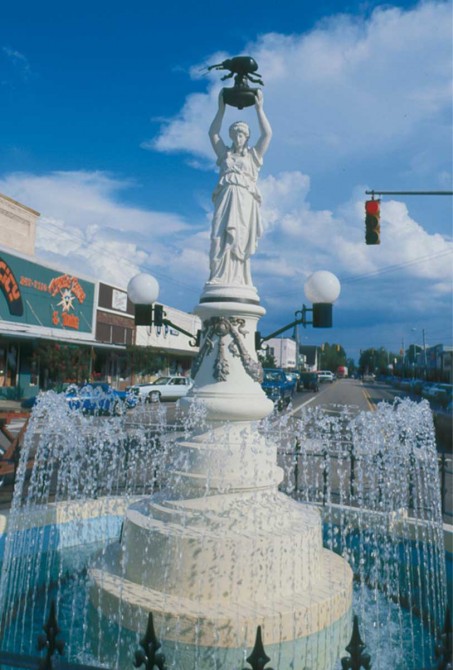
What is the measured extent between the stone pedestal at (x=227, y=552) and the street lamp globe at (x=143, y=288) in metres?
1.22

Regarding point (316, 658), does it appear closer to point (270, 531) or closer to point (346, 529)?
point (270, 531)

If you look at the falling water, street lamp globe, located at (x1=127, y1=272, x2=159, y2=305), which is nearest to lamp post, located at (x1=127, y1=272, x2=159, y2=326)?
street lamp globe, located at (x1=127, y1=272, x2=159, y2=305)

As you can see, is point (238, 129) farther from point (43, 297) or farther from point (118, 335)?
point (118, 335)

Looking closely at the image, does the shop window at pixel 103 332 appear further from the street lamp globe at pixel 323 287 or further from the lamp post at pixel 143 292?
the street lamp globe at pixel 323 287

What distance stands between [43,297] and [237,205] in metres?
26.1

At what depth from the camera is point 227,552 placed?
172 inches

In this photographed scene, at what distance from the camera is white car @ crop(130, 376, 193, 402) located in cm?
2897

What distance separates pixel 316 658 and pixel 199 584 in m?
1.09

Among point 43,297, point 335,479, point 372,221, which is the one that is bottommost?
point 335,479

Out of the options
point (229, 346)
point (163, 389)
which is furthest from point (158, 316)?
point (163, 389)

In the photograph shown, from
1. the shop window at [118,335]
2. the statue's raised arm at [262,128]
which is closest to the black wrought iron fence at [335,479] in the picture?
the statue's raised arm at [262,128]

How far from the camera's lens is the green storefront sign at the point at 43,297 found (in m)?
26.7

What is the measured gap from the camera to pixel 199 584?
4.34 m

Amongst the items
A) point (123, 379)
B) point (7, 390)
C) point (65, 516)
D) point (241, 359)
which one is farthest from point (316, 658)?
point (123, 379)
